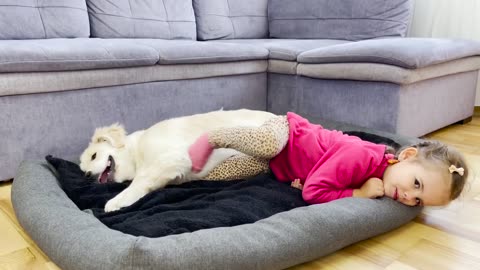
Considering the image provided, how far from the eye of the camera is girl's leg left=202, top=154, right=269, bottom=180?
6.46 ft

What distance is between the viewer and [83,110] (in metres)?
2.41

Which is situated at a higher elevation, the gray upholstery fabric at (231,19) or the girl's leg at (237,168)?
the gray upholstery fabric at (231,19)

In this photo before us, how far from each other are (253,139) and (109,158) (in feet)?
2.22

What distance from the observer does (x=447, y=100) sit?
123 inches

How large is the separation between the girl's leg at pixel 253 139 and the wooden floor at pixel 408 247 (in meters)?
0.50

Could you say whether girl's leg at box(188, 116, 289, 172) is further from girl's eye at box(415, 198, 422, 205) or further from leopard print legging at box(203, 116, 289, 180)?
girl's eye at box(415, 198, 422, 205)

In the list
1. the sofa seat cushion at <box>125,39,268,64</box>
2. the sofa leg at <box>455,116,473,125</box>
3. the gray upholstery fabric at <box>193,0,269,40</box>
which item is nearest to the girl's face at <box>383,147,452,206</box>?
the sofa seat cushion at <box>125,39,268,64</box>

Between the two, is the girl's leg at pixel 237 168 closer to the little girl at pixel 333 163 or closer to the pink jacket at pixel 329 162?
the little girl at pixel 333 163

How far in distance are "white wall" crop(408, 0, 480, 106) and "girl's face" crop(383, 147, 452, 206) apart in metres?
2.61

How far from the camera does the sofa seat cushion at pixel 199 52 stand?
8.84 feet

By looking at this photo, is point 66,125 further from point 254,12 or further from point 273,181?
point 254,12

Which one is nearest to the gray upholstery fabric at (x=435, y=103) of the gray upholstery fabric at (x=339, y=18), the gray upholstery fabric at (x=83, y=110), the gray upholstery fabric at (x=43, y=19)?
the gray upholstery fabric at (x=339, y=18)

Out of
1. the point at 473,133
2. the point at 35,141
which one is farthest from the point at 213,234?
the point at 473,133

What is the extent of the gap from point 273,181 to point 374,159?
1.50 feet
